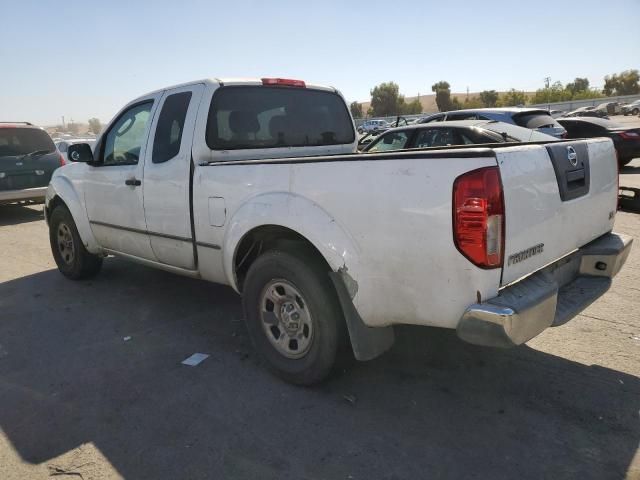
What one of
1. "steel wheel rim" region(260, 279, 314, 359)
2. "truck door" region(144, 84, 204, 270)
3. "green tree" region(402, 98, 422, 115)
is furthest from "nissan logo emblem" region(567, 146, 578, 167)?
"green tree" region(402, 98, 422, 115)

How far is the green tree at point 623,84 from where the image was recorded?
280 ft

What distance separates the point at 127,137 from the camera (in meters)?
4.80

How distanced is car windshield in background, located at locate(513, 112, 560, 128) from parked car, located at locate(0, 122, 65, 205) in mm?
9281

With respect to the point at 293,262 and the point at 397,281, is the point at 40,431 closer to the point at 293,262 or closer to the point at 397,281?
the point at 293,262

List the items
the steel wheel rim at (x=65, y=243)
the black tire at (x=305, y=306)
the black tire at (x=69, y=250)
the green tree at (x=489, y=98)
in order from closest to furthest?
the black tire at (x=305, y=306)
the black tire at (x=69, y=250)
the steel wheel rim at (x=65, y=243)
the green tree at (x=489, y=98)

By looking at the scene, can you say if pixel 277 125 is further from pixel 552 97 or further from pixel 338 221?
pixel 552 97

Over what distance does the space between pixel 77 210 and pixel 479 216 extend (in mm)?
4540

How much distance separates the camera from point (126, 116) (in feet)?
16.0

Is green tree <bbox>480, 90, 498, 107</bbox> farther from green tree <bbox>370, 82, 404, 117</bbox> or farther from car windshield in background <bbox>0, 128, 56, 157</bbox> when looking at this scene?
car windshield in background <bbox>0, 128, 56, 157</bbox>

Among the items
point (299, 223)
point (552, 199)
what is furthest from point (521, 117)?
point (299, 223)

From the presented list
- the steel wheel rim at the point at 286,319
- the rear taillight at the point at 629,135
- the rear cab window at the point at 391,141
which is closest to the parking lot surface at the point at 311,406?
the steel wheel rim at the point at 286,319

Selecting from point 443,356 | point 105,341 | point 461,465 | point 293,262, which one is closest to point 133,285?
point 105,341

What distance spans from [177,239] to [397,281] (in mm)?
2161

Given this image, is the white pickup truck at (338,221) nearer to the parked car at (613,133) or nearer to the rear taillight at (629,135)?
the parked car at (613,133)
